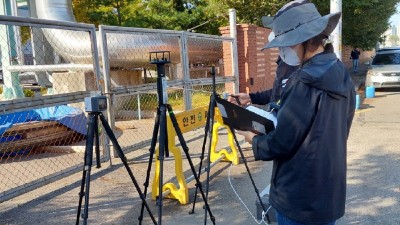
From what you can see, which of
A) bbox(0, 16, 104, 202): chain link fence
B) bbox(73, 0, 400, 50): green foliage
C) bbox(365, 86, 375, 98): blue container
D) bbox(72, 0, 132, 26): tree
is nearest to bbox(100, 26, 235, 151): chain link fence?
bbox(0, 16, 104, 202): chain link fence

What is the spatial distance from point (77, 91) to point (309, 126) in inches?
208

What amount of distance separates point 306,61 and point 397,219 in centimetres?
253

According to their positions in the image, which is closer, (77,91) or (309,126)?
(309,126)

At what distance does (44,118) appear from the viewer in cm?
749

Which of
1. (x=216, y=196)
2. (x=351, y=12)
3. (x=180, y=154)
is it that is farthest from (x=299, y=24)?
(x=351, y=12)

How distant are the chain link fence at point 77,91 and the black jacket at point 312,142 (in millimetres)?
1767

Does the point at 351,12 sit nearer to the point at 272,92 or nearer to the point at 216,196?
the point at 216,196

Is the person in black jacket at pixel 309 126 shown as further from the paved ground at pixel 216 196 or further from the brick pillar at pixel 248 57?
the brick pillar at pixel 248 57

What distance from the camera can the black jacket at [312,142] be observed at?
69.6 inches

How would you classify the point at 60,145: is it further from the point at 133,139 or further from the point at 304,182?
the point at 304,182

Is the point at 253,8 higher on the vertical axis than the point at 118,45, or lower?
higher

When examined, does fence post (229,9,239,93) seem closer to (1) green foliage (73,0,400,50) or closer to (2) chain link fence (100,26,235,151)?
(2) chain link fence (100,26,235,151)

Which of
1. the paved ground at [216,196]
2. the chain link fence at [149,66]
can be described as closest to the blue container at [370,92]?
the chain link fence at [149,66]

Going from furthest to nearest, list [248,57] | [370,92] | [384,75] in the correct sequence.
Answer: [384,75]
[370,92]
[248,57]
